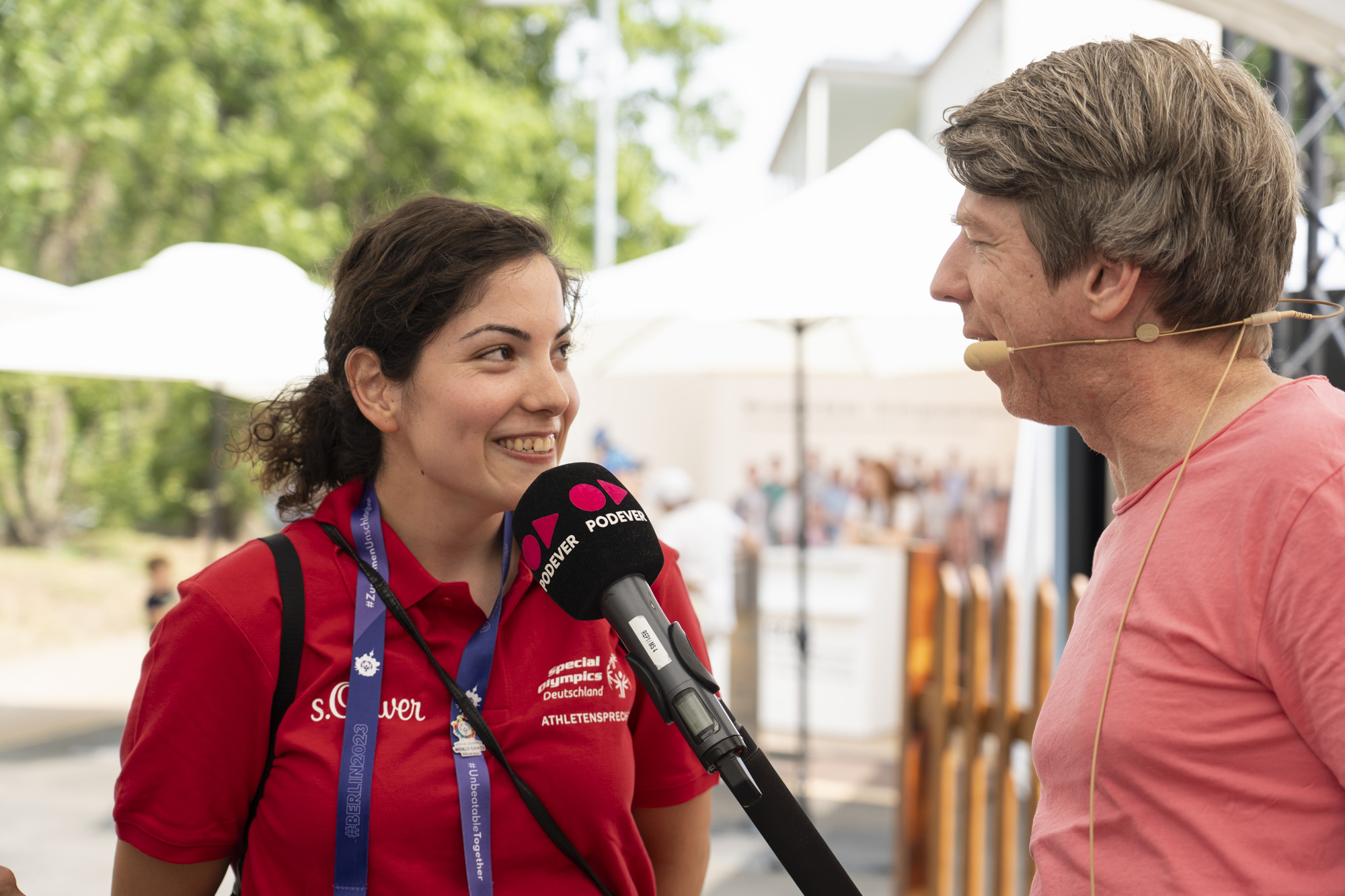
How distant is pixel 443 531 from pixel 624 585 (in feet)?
1.92

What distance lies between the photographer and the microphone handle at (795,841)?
110cm

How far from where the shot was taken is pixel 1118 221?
1.29 meters

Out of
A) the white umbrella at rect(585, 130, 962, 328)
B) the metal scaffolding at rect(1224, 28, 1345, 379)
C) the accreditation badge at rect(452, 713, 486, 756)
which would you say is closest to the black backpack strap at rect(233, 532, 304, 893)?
the accreditation badge at rect(452, 713, 486, 756)

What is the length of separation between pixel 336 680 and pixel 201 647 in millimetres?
188

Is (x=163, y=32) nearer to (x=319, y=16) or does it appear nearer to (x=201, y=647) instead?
(x=319, y=16)

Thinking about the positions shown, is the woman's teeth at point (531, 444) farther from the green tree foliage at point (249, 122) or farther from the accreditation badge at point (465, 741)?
the green tree foliage at point (249, 122)

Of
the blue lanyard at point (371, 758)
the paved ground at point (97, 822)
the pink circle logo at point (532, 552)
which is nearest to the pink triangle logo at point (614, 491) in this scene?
the pink circle logo at point (532, 552)

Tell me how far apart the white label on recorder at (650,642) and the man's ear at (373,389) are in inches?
28.2

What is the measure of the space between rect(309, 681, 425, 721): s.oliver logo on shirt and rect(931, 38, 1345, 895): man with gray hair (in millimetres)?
857

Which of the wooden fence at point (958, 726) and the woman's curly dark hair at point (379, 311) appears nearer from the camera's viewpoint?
the woman's curly dark hair at point (379, 311)

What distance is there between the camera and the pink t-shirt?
43.6 inches

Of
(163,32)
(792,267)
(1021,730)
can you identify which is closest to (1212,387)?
(792,267)

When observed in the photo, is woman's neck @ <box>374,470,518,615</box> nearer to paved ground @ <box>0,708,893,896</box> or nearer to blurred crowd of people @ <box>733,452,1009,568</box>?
paved ground @ <box>0,708,893,896</box>

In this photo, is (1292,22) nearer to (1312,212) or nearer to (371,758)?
(1312,212)
